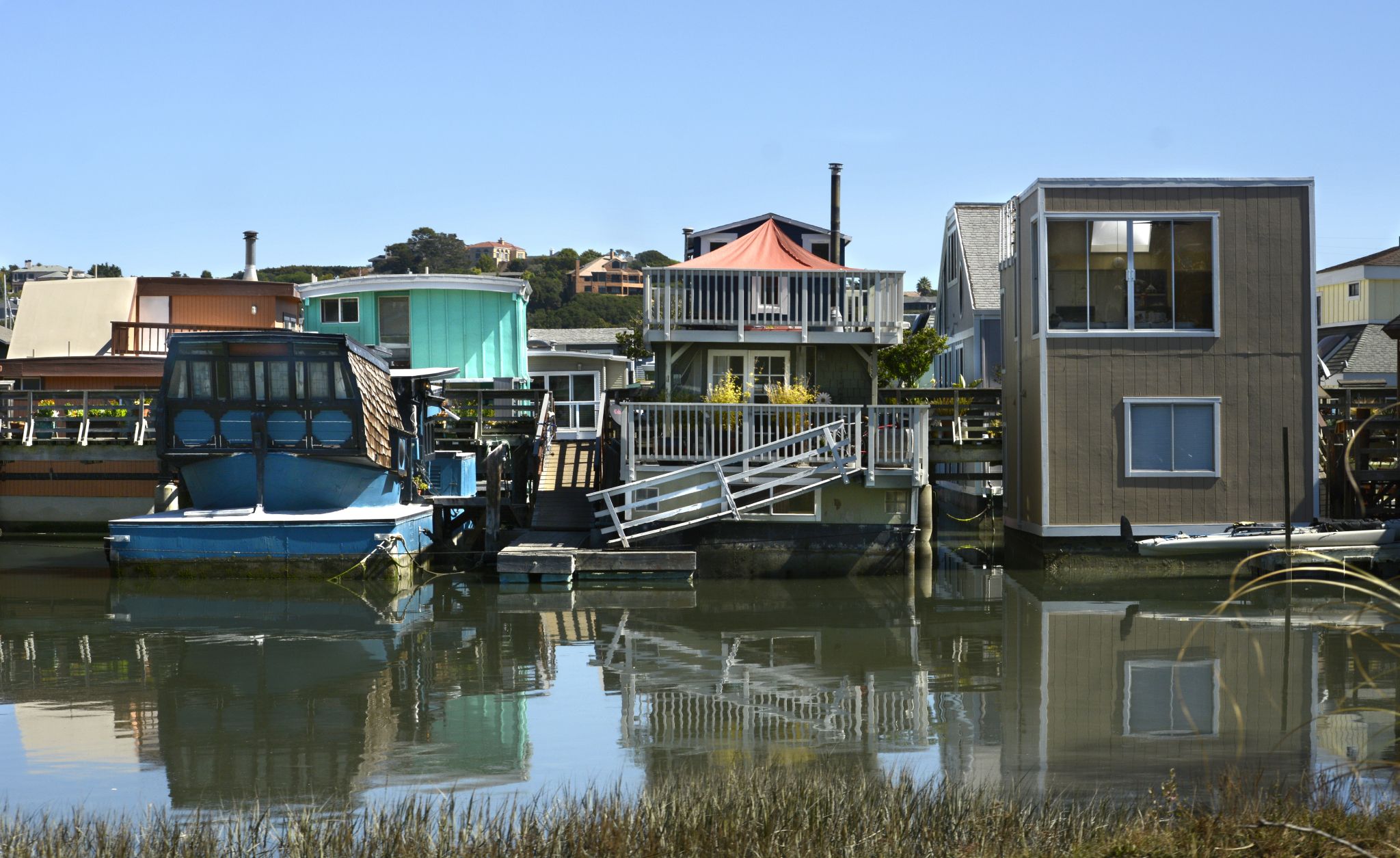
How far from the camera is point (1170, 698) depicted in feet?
42.0

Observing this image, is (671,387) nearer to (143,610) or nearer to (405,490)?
(405,490)

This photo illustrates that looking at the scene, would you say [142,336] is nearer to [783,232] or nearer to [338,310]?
[338,310]

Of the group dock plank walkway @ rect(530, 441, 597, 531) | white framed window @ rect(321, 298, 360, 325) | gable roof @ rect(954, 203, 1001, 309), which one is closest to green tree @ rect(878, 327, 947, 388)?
gable roof @ rect(954, 203, 1001, 309)

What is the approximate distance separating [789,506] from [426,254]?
12379 centimetres

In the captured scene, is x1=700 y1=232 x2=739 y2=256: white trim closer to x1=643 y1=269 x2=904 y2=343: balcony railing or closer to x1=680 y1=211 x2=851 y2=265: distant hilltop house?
x1=680 y1=211 x2=851 y2=265: distant hilltop house

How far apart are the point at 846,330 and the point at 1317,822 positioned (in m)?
16.1

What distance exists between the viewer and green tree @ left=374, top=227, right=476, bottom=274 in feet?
446

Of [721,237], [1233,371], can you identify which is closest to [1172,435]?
[1233,371]

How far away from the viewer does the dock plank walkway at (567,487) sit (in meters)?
24.1

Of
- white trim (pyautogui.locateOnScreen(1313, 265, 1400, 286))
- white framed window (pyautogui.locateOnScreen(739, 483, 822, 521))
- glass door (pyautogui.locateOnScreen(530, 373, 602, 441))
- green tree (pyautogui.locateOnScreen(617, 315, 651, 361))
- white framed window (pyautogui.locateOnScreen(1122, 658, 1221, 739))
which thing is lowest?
white framed window (pyautogui.locateOnScreen(1122, 658, 1221, 739))

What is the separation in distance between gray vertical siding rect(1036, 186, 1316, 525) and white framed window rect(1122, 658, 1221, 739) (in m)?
6.88

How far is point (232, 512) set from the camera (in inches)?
843

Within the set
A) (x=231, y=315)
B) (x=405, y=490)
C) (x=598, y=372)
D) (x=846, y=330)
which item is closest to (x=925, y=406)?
(x=846, y=330)

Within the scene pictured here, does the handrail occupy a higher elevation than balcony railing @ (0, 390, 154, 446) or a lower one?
higher
